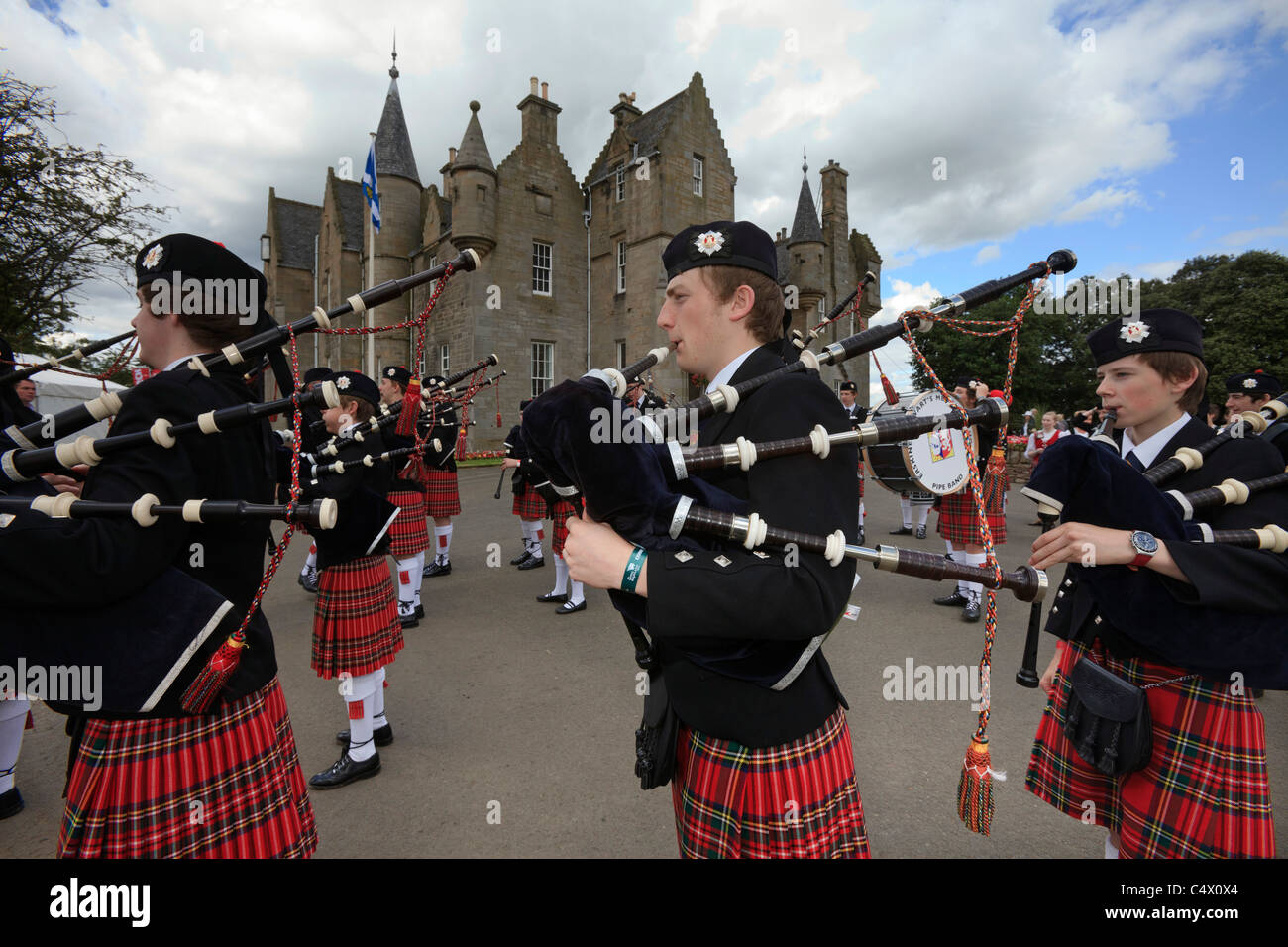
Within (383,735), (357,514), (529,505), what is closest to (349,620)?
(357,514)

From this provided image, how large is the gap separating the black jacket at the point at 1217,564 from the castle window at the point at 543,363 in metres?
22.6

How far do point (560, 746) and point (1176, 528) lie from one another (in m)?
3.38

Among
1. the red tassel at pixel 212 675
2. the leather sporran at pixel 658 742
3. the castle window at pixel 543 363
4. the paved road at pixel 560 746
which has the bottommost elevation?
the paved road at pixel 560 746

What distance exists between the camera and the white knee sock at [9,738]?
323cm

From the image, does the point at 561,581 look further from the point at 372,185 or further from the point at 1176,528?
the point at 372,185

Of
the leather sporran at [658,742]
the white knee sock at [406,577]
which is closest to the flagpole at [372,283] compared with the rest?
the white knee sock at [406,577]

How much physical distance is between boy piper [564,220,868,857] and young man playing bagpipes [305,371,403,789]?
2.56 metres

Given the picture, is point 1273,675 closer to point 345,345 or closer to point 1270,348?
point 345,345

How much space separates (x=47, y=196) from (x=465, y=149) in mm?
11389

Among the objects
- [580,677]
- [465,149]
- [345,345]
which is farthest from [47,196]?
[580,677]

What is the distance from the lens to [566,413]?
108cm

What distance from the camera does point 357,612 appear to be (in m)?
3.75

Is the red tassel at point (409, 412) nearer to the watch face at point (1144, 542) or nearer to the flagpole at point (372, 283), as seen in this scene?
the watch face at point (1144, 542)

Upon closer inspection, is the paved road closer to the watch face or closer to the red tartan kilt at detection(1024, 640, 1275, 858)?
the red tartan kilt at detection(1024, 640, 1275, 858)
